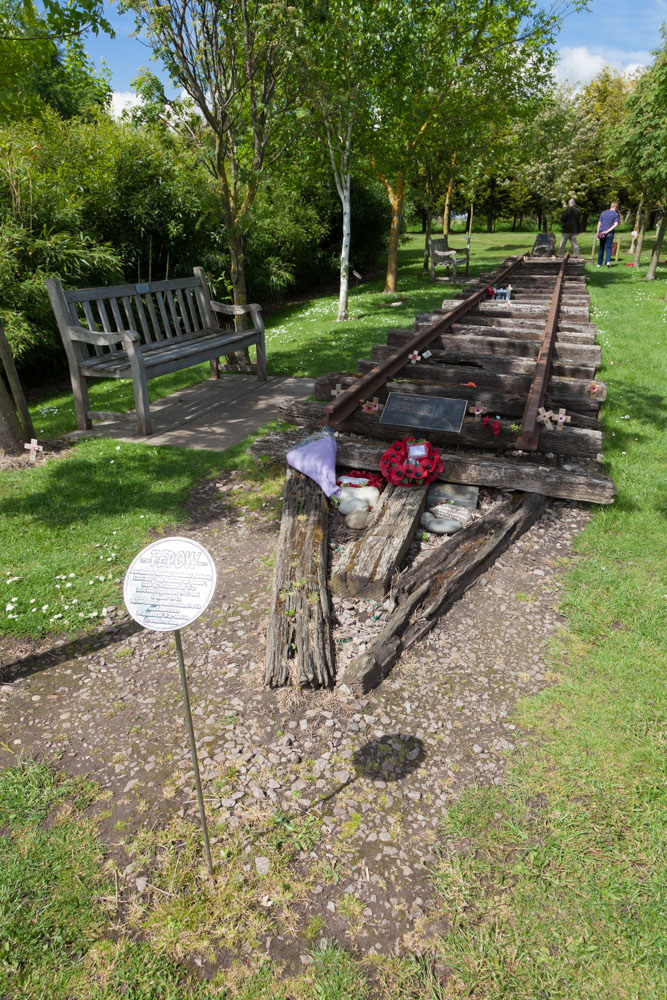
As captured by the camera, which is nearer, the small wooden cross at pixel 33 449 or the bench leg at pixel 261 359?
the small wooden cross at pixel 33 449

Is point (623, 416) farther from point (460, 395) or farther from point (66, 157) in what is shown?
point (66, 157)

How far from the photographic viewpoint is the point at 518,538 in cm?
425

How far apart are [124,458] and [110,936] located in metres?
4.40

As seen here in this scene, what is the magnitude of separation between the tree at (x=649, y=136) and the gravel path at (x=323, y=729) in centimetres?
1508

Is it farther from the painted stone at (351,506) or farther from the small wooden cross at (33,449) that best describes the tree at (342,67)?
the painted stone at (351,506)

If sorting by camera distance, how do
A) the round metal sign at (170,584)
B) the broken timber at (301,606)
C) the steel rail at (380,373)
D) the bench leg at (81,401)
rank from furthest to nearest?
1. the bench leg at (81,401)
2. the steel rail at (380,373)
3. the broken timber at (301,606)
4. the round metal sign at (170,584)

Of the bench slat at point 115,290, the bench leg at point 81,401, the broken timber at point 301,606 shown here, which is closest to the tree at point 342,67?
the bench slat at point 115,290

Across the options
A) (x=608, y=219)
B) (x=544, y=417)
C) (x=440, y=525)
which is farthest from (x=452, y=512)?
(x=608, y=219)

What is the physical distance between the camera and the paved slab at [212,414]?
6285 mm

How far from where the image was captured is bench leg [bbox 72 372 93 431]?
6.19 m

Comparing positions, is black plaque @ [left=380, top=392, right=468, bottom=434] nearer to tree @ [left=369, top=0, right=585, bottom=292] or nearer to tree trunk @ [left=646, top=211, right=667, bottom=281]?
tree @ [left=369, top=0, right=585, bottom=292]

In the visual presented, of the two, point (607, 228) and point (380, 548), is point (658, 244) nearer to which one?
point (607, 228)

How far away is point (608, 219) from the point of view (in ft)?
62.3

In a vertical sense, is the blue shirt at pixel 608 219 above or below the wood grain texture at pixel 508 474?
above
